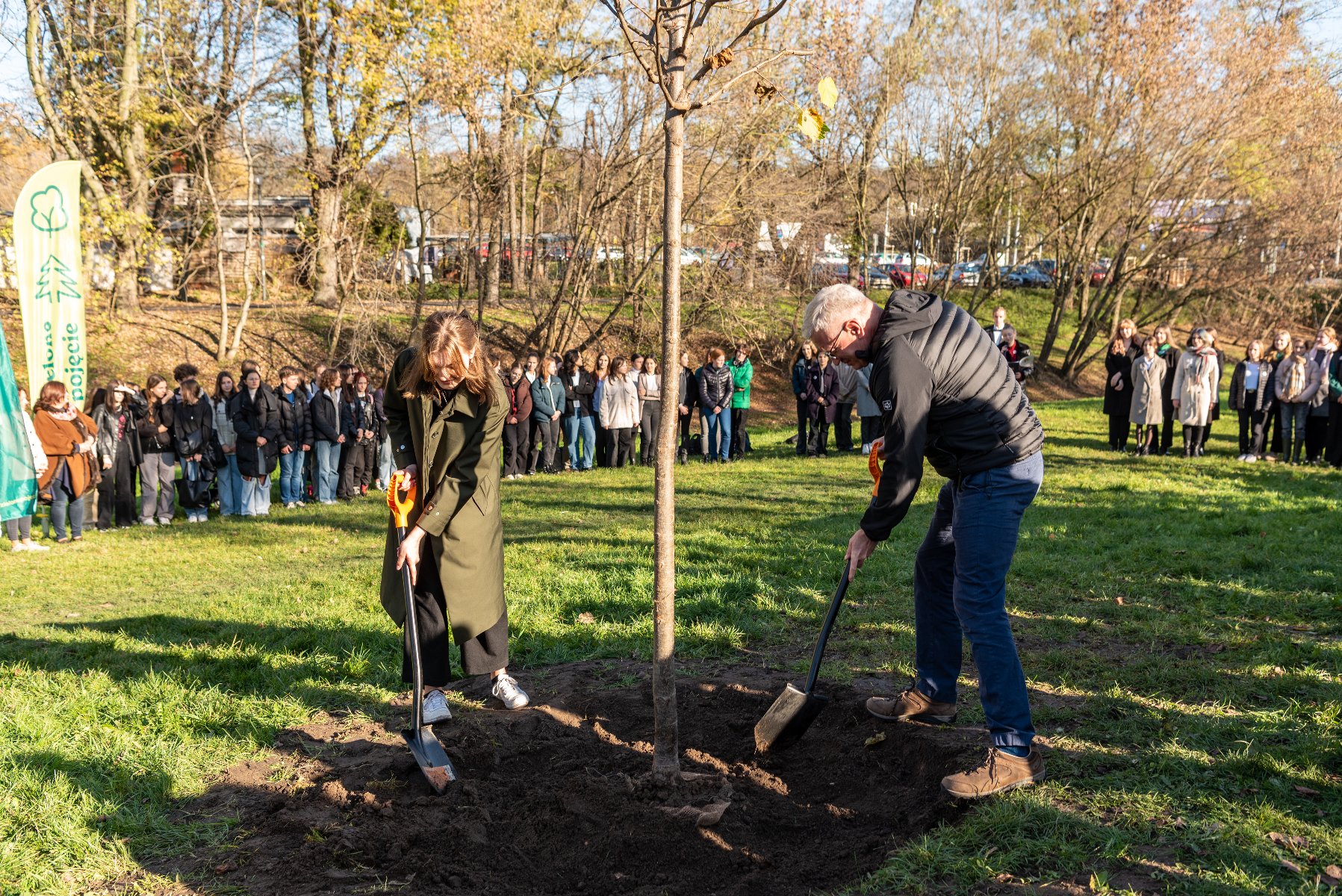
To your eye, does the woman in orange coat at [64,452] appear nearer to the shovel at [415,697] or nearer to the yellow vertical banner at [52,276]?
the yellow vertical banner at [52,276]

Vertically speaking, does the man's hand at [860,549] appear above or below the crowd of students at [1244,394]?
below

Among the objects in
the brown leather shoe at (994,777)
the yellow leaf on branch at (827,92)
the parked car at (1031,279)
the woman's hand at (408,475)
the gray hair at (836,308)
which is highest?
the parked car at (1031,279)

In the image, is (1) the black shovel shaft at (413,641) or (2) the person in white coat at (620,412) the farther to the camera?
(2) the person in white coat at (620,412)

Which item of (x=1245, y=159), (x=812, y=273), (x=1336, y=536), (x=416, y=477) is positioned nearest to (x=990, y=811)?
(x=416, y=477)

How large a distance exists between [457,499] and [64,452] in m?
8.50

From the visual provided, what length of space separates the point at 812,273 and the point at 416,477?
2280 cm

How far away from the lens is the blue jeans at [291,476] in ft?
43.7

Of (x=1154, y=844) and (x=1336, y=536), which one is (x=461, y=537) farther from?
(x=1336, y=536)

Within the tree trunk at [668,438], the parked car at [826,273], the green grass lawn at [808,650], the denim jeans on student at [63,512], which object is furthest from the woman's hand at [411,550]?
the parked car at [826,273]

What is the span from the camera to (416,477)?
192 inches

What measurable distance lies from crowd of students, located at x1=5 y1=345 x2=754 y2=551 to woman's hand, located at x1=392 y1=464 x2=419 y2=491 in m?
6.65

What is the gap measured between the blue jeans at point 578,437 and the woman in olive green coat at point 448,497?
1123 centimetres

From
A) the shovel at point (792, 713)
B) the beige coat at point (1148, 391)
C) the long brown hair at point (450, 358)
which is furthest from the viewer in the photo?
the beige coat at point (1148, 391)

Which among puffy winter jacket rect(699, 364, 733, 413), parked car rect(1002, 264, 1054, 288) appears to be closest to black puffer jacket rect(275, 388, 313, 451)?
puffy winter jacket rect(699, 364, 733, 413)
